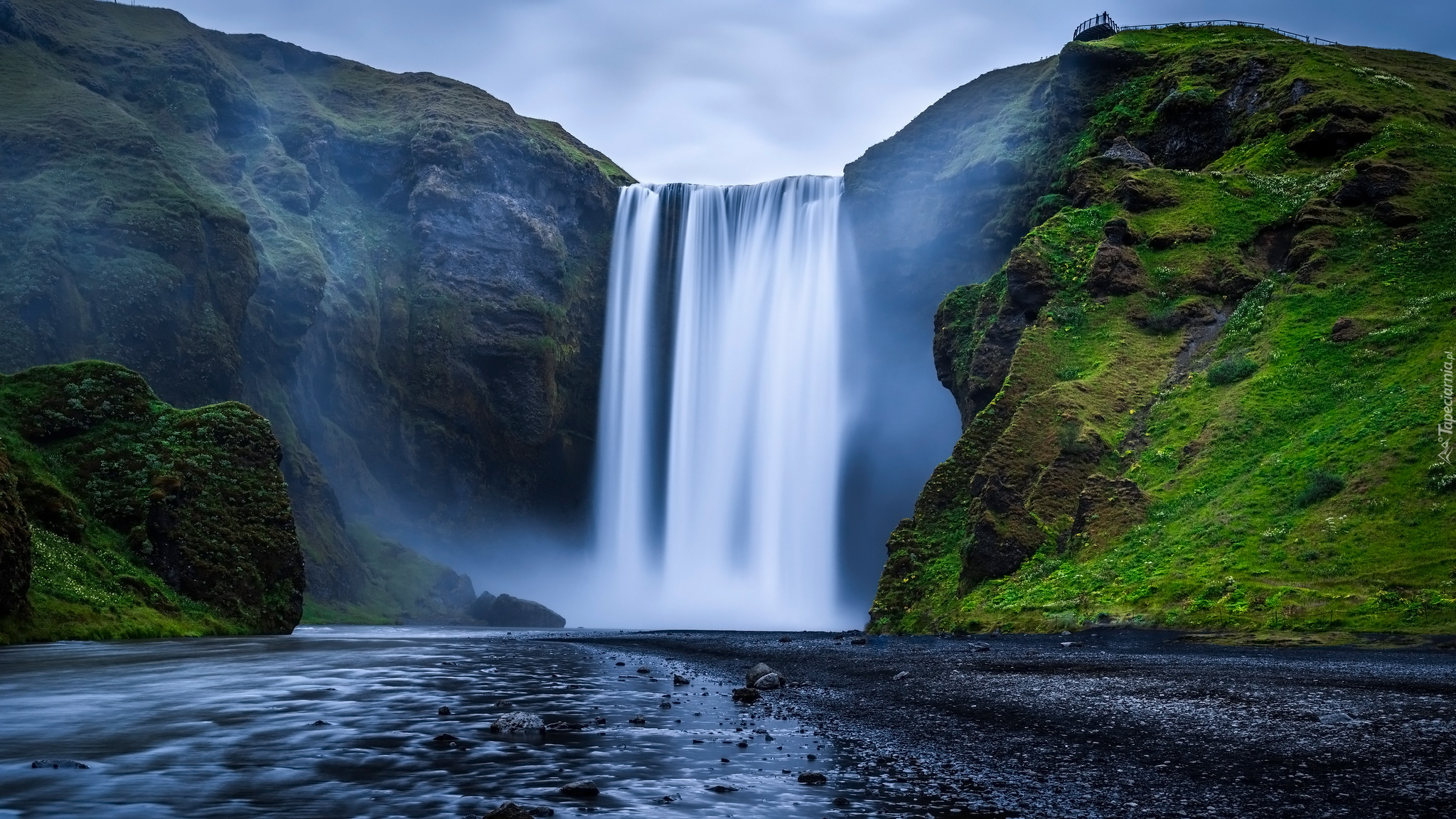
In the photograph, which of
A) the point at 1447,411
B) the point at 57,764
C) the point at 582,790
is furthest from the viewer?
the point at 1447,411

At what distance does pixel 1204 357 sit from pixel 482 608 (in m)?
59.9

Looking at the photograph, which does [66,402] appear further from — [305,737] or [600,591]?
[600,591]

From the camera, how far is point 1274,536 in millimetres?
32906

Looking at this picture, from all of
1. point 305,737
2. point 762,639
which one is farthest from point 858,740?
point 762,639

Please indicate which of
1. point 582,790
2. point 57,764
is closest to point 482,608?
point 57,764

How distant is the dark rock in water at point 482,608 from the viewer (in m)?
82.7

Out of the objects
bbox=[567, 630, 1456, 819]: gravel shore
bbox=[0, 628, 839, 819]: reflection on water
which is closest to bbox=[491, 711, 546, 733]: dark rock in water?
bbox=[0, 628, 839, 819]: reflection on water

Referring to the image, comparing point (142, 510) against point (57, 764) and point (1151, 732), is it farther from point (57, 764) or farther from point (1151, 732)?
point (1151, 732)

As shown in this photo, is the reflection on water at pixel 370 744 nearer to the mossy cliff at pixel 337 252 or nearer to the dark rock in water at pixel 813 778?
the dark rock in water at pixel 813 778

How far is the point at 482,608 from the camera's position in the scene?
83.2 metres

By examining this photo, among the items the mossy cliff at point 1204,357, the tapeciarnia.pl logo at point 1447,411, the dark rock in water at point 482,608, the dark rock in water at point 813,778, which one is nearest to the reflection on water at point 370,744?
the dark rock in water at point 813,778

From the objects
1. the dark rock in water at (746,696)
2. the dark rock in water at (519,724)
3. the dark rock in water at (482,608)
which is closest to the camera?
the dark rock in water at (519,724)

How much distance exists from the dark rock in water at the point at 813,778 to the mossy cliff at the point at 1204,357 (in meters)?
21.9

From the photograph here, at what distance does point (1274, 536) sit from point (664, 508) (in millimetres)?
62572
